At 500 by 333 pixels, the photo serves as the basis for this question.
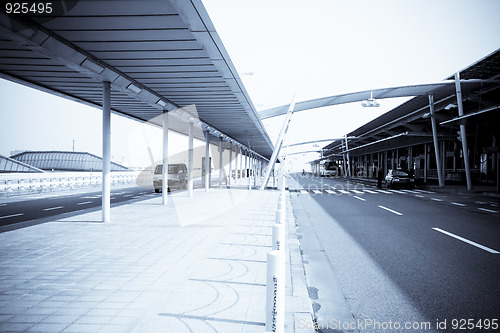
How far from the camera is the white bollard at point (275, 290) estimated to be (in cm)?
262

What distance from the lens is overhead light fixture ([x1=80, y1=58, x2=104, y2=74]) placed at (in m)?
7.98

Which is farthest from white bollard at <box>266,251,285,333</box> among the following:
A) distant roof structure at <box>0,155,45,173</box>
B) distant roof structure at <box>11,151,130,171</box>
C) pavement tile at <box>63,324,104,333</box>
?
distant roof structure at <box>11,151,130,171</box>

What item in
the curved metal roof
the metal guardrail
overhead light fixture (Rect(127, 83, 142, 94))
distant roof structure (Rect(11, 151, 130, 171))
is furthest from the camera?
distant roof structure (Rect(11, 151, 130, 171))

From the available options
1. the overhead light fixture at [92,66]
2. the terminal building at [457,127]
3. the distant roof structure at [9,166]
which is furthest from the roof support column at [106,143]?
the distant roof structure at [9,166]

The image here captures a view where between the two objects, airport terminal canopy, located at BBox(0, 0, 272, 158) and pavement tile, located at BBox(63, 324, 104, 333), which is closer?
pavement tile, located at BBox(63, 324, 104, 333)

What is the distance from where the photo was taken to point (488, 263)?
18.6ft

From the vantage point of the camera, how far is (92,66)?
825cm

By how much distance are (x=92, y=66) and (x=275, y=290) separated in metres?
7.86

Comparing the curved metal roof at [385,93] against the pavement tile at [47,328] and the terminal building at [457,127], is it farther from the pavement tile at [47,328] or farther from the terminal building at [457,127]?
the pavement tile at [47,328]

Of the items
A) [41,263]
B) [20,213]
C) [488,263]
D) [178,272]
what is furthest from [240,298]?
[20,213]

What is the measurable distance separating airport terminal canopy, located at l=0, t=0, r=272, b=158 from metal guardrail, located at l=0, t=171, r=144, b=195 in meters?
11.3

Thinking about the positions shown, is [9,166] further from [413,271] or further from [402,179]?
[413,271]

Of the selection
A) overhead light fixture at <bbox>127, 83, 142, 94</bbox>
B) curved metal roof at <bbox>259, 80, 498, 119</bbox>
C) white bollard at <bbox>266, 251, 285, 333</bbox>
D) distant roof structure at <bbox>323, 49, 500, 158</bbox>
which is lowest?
white bollard at <bbox>266, 251, 285, 333</bbox>

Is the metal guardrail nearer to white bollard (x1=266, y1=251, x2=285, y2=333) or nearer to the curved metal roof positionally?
the curved metal roof
